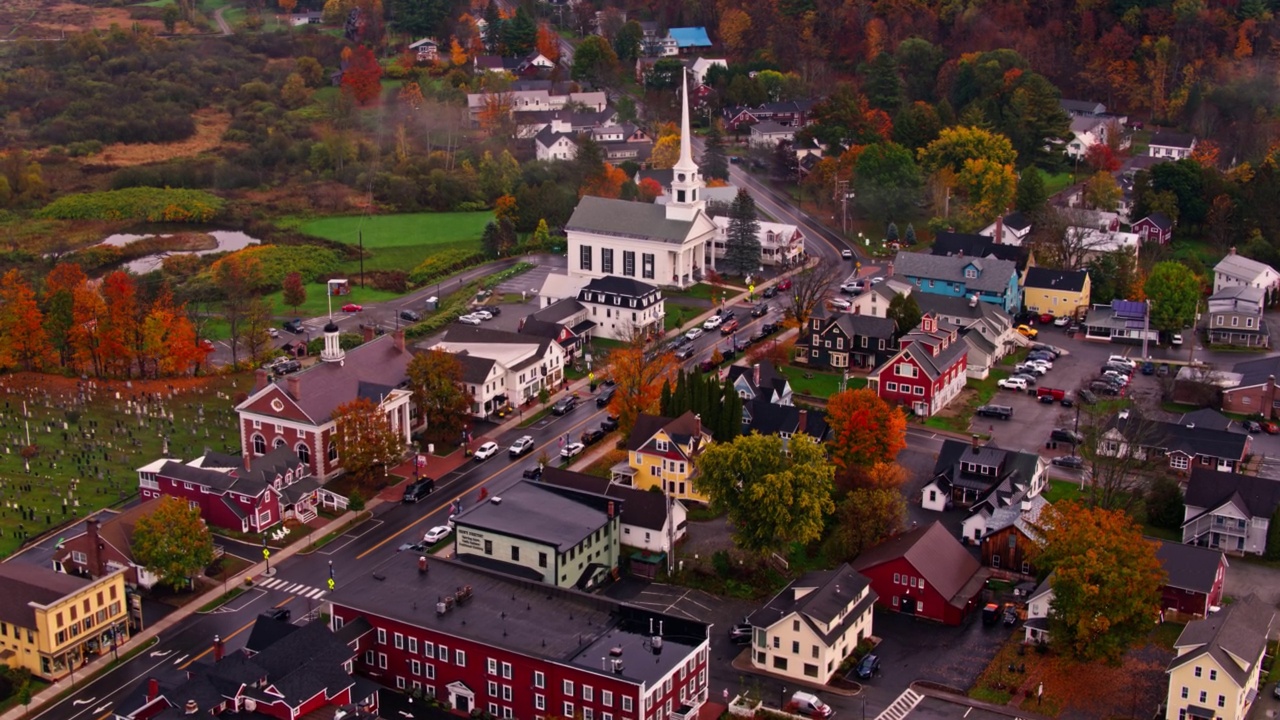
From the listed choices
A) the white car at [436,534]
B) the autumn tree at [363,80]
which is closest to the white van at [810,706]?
the white car at [436,534]

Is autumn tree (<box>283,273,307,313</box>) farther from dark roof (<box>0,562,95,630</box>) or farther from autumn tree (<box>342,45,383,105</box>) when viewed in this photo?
autumn tree (<box>342,45,383,105</box>)

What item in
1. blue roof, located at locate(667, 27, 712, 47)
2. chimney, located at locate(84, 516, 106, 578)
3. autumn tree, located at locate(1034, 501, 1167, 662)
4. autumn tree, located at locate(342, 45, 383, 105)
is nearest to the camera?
autumn tree, located at locate(1034, 501, 1167, 662)

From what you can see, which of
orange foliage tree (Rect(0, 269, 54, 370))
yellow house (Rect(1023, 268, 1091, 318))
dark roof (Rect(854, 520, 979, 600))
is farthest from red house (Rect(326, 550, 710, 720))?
yellow house (Rect(1023, 268, 1091, 318))

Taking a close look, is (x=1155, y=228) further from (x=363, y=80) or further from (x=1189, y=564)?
(x=363, y=80)

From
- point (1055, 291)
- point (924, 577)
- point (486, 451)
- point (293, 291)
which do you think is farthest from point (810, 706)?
point (293, 291)

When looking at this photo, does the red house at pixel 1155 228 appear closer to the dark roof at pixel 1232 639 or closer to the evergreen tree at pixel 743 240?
the evergreen tree at pixel 743 240
